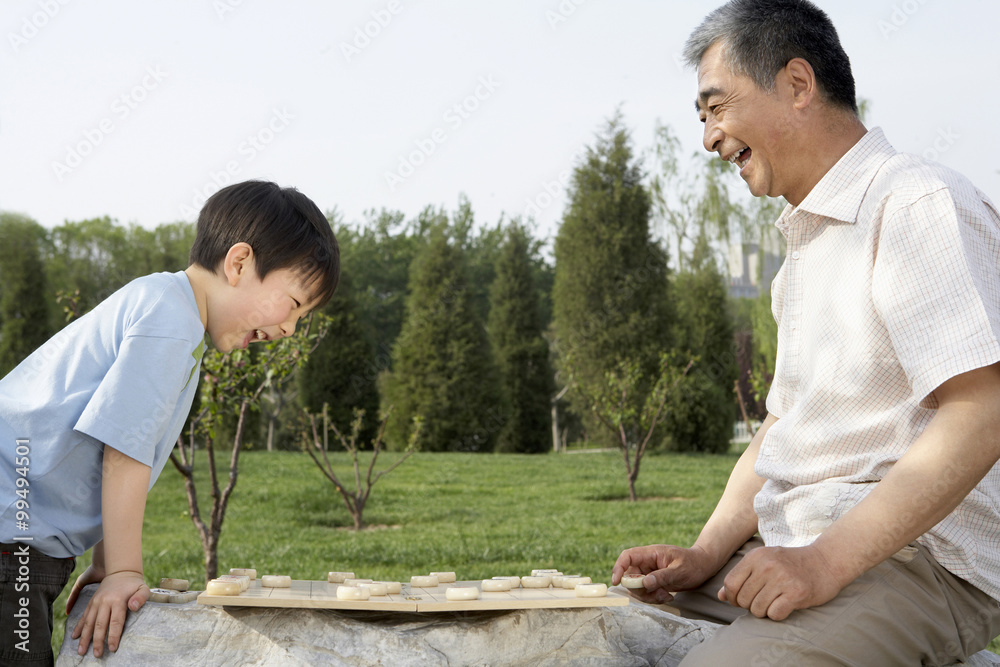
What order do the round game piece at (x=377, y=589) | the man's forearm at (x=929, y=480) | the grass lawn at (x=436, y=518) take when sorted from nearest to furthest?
1. the man's forearm at (x=929, y=480)
2. the round game piece at (x=377, y=589)
3. the grass lawn at (x=436, y=518)

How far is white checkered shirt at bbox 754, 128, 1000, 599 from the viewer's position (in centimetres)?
151

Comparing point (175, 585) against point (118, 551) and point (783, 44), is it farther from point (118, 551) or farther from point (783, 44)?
point (783, 44)

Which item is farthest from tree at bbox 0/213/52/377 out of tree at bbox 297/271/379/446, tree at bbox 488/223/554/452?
tree at bbox 488/223/554/452

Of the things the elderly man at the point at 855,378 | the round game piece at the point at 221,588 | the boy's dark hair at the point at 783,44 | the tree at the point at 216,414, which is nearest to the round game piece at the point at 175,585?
the round game piece at the point at 221,588

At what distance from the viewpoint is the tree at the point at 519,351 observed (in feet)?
65.4

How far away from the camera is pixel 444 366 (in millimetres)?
18531

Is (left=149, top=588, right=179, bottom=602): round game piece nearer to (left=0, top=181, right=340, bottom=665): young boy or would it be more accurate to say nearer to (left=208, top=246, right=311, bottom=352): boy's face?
(left=0, top=181, right=340, bottom=665): young boy

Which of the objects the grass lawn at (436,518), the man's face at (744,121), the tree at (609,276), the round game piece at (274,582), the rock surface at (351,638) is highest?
the tree at (609,276)

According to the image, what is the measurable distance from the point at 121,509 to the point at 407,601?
641 millimetres

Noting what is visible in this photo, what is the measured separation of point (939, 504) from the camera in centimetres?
145

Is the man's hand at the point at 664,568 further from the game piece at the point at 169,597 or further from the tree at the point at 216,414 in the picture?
the tree at the point at 216,414

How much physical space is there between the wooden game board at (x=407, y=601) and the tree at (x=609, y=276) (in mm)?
16564

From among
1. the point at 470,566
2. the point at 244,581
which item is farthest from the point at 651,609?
the point at 470,566

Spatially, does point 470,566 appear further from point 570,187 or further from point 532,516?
point 570,187
